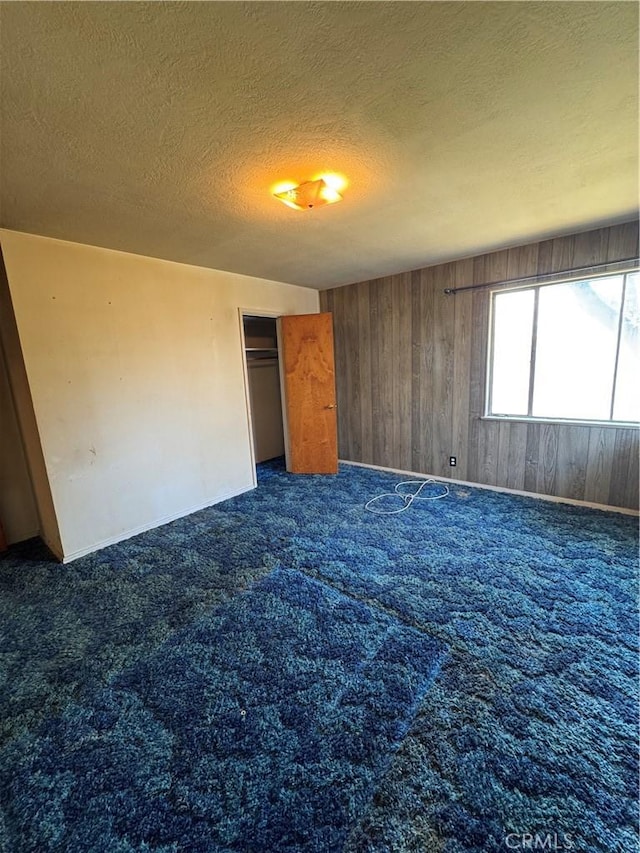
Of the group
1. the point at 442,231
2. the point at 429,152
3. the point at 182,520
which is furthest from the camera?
the point at 182,520

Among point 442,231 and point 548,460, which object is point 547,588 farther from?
point 442,231

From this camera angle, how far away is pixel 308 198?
6.23 ft

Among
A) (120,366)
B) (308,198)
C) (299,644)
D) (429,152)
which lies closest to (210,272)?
(120,366)

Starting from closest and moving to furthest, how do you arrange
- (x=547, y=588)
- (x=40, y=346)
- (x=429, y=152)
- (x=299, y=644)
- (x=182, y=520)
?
(x=429, y=152) < (x=299, y=644) < (x=547, y=588) < (x=40, y=346) < (x=182, y=520)

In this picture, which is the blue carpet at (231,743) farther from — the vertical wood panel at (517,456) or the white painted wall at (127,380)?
the vertical wood panel at (517,456)

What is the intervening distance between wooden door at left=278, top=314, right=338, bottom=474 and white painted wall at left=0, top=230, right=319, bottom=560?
0.77m

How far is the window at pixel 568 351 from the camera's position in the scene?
114 inches

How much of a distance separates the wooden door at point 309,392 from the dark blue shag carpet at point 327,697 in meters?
1.92

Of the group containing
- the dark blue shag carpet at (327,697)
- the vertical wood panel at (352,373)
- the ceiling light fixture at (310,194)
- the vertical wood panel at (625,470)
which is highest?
the ceiling light fixture at (310,194)

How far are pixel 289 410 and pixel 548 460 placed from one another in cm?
298

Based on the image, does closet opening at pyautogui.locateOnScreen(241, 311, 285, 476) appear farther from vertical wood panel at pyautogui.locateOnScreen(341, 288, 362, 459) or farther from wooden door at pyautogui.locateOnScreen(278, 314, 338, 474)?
vertical wood panel at pyautogui.locateOnScreen(341, 288, 362, 459)

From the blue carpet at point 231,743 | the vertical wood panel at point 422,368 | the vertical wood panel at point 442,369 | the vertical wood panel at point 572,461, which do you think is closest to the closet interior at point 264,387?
the vertical wood panel at point 422,368

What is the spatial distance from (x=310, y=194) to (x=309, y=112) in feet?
1.67

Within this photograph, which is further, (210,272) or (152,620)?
(210,272)
